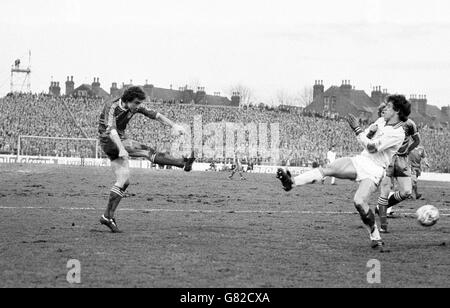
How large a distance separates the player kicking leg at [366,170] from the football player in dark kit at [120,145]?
2.68 metres

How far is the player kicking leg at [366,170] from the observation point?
474 inches

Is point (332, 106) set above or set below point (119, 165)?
above

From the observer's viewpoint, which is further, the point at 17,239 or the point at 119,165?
the point at 119,165

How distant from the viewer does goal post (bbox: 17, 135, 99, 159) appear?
6544 cm

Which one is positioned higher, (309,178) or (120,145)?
(120,145)

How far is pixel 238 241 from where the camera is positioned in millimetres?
12648

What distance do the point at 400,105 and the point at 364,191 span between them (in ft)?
5.10

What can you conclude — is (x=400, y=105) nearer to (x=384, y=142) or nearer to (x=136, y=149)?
(x=384, y=142)

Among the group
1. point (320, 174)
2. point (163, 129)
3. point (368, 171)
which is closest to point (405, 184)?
point (368, 171)

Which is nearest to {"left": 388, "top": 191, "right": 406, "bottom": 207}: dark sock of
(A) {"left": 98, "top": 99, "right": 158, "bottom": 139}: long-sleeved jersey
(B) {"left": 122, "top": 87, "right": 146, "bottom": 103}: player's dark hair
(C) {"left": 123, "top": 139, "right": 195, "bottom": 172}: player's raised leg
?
(C) {"left": 123, "top": 139, "right": 195, "bottom": 172}: player's raised leg

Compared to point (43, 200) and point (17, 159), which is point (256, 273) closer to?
point (43, 200)

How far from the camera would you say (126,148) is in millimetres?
13914
